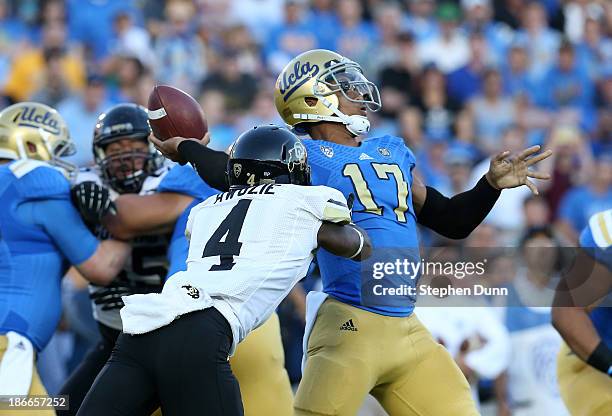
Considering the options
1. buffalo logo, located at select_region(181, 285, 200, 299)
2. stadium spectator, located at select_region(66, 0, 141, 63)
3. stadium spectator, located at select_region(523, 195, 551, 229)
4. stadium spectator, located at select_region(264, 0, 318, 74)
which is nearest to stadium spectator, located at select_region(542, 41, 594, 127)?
stadium spectator, located at select_region(523, 195, 551, 229)

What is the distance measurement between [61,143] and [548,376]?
3.14m

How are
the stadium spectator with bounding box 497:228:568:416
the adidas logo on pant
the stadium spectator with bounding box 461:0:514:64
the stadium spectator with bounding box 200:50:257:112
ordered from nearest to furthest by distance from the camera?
the adidas logo on pant, the stadium spectator with bounding box 497:228:568:416, the stadium spectator with bounding box 200:50:257:112, the stadium spectator with bounding box 461:0:514:64

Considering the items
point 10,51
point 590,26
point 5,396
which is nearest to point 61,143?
point 5,396

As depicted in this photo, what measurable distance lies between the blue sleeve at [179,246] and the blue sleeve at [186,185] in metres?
0.05

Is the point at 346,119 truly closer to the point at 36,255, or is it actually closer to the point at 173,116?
the point at 173,116

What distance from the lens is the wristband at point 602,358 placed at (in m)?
4.87

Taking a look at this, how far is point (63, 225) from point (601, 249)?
2.46m

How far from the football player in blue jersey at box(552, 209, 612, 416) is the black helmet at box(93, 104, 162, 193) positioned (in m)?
2.08

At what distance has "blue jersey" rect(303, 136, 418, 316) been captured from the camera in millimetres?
4344

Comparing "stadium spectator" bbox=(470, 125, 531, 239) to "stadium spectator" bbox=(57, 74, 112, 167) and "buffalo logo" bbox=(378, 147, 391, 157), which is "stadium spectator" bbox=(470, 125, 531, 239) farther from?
"buffalo logo" bbox=(378, 147, 391, 157)

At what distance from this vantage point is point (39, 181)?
15.9 feet

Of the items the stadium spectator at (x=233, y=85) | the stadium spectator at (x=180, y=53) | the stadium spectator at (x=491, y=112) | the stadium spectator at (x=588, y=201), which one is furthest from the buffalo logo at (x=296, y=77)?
the stadium spectator at (x=491, y=112)

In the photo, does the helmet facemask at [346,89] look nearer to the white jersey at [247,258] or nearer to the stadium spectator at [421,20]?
the white jersey at [247,258]

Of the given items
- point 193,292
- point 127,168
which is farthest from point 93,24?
point 193,292
